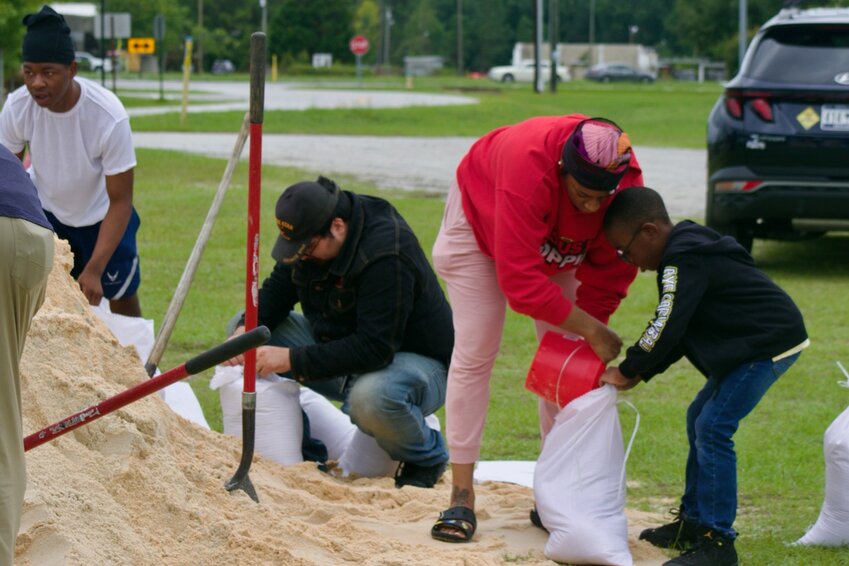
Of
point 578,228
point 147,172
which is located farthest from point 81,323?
point 147,172

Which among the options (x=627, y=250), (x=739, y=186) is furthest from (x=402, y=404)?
(x=739, y=186)

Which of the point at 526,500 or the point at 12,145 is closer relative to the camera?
the point at 526,500

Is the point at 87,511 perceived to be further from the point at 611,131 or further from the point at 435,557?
the point at 611,131

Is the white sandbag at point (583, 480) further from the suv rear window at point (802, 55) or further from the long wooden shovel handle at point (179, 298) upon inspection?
the suv rear window at point (802, 55)

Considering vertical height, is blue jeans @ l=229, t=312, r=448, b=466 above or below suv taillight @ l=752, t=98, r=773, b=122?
below

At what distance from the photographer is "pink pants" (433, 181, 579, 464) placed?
14.6ft

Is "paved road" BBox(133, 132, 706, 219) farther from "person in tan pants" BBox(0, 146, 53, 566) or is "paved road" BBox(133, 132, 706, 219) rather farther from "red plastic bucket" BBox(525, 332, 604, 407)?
"person in tan pants" BBox(0, 146, 53, 566)

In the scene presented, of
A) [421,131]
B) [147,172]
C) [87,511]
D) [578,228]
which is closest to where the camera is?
[87,511]

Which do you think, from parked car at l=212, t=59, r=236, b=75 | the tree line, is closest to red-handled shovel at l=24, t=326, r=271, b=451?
the tree line

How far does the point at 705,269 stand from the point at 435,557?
48.9 inches

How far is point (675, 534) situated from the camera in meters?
4.36

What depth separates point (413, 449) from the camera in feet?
16.8

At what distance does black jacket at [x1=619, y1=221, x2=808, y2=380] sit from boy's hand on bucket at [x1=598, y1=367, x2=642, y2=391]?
0.30 ft

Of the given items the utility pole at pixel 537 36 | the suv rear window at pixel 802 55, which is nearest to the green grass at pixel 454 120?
the utility pole at pixel 537 36
